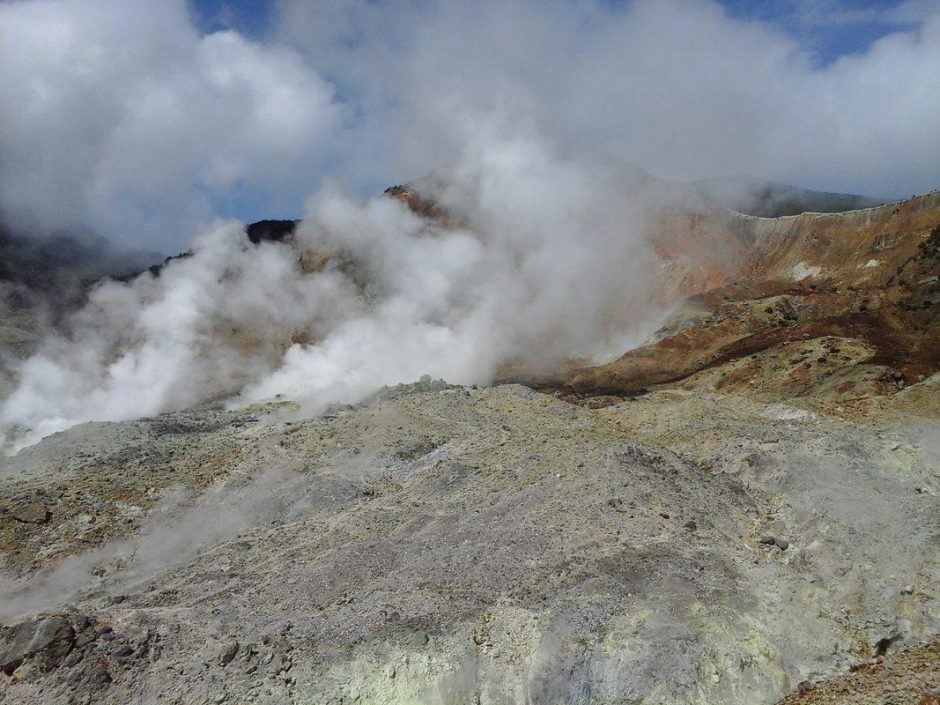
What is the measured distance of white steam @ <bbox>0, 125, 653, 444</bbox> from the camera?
33.8 meters

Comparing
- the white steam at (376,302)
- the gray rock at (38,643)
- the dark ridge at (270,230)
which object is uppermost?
the dark ridge at (270,230)

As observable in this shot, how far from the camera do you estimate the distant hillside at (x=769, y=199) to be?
46344mm

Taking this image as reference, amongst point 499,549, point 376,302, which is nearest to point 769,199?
point 376,302

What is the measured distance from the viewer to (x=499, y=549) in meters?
13.7

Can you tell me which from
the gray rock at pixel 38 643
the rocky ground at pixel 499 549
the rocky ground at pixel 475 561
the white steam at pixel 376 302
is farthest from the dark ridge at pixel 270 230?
the gray rock at pixel 38 643


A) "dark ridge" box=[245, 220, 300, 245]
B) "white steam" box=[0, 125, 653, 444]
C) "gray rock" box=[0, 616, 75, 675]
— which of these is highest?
"dark ridge" box=[245, 220, 300, 245]

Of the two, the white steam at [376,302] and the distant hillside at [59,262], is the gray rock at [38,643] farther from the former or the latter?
the distant hillside at [59,262]

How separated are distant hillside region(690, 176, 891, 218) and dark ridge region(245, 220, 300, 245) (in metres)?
28.8

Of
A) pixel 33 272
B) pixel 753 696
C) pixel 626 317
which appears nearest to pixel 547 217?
pixel 626 317

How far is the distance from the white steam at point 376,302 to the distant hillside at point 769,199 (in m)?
7.63

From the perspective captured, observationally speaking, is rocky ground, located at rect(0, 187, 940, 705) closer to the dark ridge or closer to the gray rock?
the gray rock

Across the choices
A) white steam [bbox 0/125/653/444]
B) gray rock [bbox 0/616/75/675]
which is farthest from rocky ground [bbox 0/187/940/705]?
white steam [bbox 0/125/653/444]

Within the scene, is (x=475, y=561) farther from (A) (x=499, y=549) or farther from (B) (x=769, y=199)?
(B) (x=769, y=199)

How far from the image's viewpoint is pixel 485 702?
10.4 m
